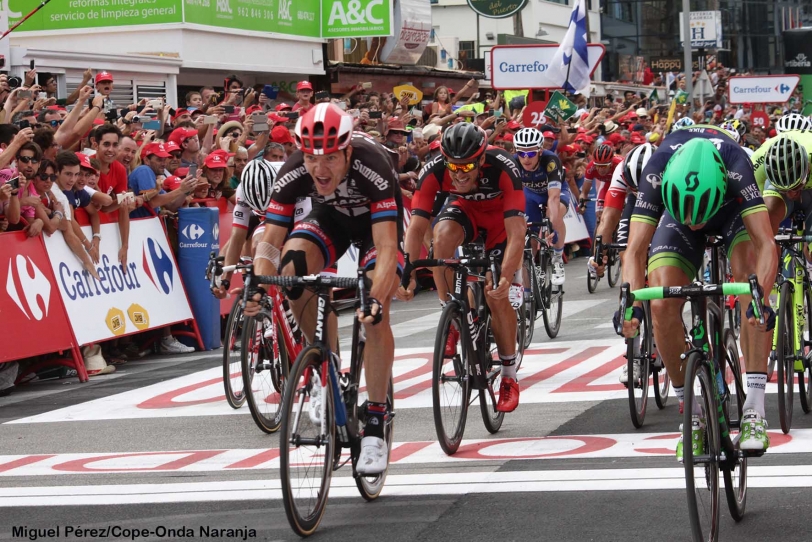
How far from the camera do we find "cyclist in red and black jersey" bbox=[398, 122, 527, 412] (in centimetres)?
812

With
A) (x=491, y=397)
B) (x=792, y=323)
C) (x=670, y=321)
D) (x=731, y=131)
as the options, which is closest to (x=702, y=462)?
(x=670, y=321)

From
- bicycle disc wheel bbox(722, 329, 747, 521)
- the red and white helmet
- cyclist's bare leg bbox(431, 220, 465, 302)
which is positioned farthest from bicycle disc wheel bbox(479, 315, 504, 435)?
the red and white helmet

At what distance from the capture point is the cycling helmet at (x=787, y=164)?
7582 mm

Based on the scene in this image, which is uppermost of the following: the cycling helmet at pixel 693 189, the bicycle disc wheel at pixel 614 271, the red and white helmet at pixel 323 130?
the red and white helmet at pixel 323 130

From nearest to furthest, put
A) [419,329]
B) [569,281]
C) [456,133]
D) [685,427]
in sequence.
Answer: [685,427]
[456,133]
[419,329]
[569,281]

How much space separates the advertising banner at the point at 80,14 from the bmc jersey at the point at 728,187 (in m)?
18.9

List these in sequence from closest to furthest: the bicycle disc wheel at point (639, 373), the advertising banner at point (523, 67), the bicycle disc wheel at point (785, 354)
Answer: the bicycle disc wheel at point (785, 354), the bicycle disc wheel at point (639, 373), the advertising banner at point (523, 67)

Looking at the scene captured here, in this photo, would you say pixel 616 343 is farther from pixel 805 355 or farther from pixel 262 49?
pixel 262 49

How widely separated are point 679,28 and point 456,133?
80.9m

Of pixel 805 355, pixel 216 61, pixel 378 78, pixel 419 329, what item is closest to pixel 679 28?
pixel 378 78

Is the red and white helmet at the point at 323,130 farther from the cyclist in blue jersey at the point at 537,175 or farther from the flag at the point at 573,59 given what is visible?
the flag at the point at 573,59

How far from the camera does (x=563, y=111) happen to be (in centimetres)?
2158

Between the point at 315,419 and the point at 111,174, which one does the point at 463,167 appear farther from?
the point at 111,174

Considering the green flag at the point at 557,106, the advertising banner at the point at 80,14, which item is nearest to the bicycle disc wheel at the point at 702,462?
the green flag at the point at 557,106
